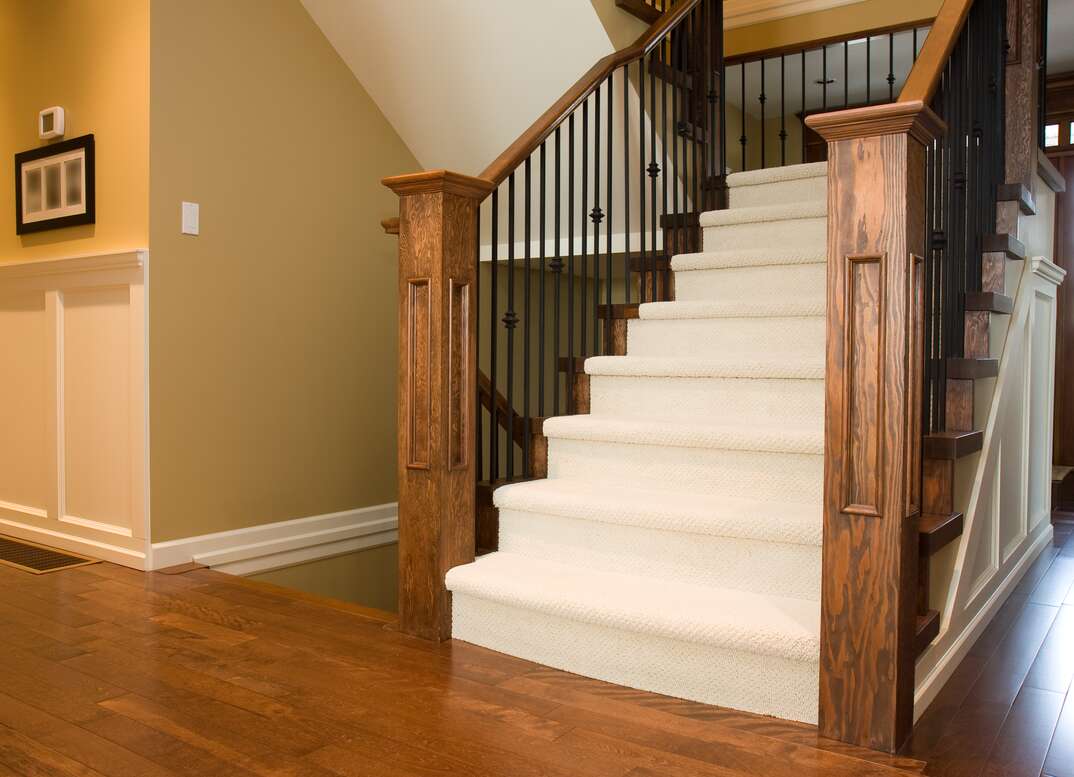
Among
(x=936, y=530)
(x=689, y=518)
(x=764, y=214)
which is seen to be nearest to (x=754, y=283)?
(x=764, y=214)

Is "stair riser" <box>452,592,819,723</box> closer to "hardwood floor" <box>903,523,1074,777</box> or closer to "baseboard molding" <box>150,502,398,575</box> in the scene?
"hardwood floor" <box>903,523,1074,777</box>

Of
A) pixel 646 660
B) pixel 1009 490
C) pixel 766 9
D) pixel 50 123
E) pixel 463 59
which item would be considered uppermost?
pixel 766 9

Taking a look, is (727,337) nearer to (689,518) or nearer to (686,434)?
(686,434)

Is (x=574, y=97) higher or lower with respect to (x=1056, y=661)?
higher

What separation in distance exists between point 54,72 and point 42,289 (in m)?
0.88

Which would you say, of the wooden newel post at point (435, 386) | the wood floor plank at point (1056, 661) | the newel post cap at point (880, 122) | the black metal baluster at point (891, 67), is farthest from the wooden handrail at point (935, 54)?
the black metal baluster at point (891, 67)

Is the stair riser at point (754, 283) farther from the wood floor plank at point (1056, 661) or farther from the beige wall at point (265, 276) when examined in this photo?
the beige wall at point (265, 276)

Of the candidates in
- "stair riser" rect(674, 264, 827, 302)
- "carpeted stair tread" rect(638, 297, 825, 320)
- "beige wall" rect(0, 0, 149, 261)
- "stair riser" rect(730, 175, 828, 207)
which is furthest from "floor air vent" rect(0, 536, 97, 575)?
"stair riser" rect(730, 175, 828, 207)

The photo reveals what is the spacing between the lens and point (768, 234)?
3.50 metres

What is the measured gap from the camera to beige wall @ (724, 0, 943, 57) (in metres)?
4.86

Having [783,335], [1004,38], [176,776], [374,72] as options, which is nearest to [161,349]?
[374,72]

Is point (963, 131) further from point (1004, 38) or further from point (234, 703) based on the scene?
point (234, 703)

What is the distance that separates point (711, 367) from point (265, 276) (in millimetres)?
1945

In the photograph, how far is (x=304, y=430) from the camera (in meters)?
3.89
